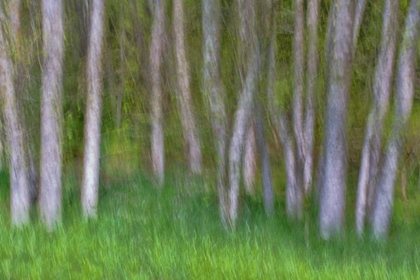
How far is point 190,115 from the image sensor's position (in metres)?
12.8

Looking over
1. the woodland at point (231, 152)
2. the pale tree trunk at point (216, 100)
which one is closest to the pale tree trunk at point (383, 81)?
the woodland at point (231, 152)

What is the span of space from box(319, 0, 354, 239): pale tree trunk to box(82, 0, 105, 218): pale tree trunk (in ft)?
11.5

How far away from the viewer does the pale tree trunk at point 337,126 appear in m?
9.45

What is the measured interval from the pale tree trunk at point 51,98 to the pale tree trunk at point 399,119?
15.4ft

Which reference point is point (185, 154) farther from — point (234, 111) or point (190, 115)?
point (234, 111)

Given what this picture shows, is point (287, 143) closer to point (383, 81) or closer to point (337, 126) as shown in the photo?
point (337, 126)

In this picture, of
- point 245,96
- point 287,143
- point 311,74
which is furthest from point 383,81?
point 287,143

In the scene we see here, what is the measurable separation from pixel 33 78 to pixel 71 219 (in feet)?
8.65

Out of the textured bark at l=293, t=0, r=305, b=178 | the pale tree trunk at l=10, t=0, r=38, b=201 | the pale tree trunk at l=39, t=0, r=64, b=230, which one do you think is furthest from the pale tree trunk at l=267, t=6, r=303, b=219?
the pale tree trunk at l=10, t=0, r=38, b=201

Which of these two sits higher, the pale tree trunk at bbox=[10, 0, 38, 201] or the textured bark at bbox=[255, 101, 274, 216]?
the pale tree trunk at bbox=[10, 0, 38, 201]

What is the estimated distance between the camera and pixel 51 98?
9.56 m

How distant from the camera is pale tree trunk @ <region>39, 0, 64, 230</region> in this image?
9.55m

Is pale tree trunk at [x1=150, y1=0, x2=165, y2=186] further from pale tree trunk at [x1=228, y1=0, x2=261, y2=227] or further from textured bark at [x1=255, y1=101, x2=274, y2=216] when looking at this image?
pale tree trunk at [x1=228, y1=0, x2=261, y2=227]

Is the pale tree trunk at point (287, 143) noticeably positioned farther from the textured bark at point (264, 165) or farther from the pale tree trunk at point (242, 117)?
the pale tree trunk at point (242, 117)
